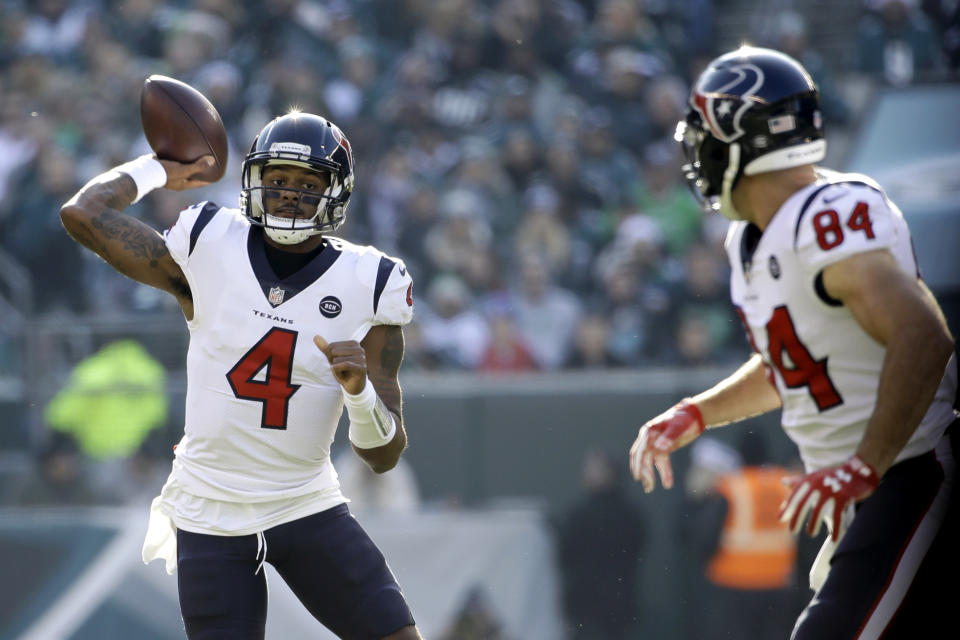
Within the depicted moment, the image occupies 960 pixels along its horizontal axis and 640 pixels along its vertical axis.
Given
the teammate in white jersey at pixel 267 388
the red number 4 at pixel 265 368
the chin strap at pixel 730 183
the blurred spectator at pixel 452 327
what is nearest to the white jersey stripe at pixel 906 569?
the chin strap at pixel 730 183

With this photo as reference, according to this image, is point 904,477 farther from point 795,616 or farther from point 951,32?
point 951,32

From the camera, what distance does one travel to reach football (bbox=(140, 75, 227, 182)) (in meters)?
3.65

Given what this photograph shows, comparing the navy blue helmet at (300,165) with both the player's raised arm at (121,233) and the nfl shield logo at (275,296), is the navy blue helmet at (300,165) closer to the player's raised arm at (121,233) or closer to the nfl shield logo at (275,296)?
the nfl shield logo at (275,296)

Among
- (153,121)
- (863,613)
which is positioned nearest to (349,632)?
(863,613)

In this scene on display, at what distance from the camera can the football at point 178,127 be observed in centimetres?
365

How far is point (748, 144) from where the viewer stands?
9.79 feet

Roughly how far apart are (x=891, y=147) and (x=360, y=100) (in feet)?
12.6

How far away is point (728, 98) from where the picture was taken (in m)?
2.98

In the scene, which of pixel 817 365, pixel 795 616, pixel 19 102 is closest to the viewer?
pixel 817 365

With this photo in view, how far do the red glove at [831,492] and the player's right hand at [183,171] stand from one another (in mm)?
1930

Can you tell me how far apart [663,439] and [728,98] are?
910 mm

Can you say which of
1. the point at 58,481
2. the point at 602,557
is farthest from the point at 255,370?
the point at 58,481

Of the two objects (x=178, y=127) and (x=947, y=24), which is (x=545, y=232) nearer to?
(x=947, y=24)

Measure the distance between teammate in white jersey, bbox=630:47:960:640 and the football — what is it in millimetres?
1416
